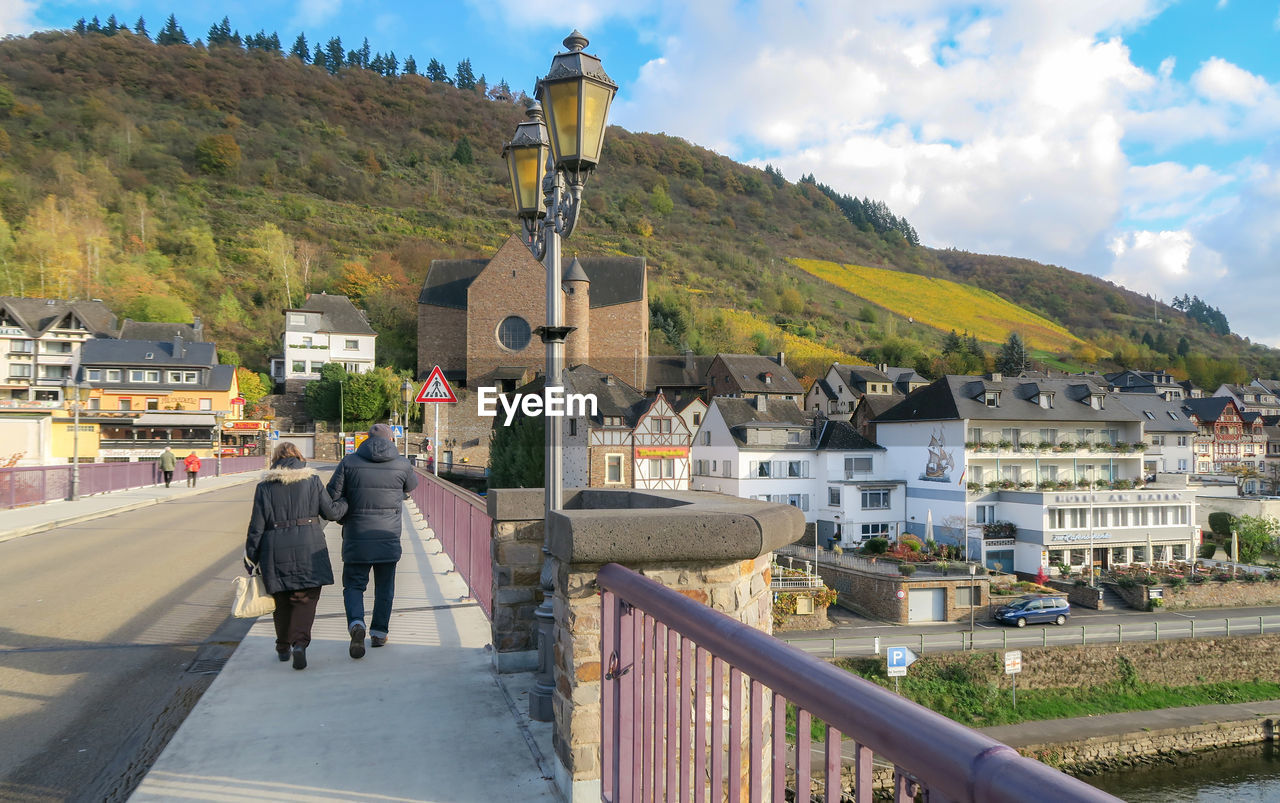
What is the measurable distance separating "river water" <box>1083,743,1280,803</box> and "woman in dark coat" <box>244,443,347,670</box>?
2831 cm

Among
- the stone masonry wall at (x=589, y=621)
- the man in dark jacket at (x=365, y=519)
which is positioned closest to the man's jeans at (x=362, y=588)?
the man in dark jacket at (x=365, y=519)

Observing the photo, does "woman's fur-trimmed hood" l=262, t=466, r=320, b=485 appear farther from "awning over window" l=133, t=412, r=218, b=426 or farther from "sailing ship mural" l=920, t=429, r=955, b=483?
"awning over window" l=133, t=412, r=218, b=426

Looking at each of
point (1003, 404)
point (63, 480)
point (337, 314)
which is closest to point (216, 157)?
point (337, 314)

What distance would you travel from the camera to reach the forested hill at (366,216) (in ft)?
257

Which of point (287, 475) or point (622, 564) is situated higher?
point (287, 475)

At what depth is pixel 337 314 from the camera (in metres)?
68.8

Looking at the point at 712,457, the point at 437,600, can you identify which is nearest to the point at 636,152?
the point at 712,457

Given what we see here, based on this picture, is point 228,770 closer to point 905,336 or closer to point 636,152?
point 905,336

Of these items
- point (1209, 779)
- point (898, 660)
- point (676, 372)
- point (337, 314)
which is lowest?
point (1209, 779)

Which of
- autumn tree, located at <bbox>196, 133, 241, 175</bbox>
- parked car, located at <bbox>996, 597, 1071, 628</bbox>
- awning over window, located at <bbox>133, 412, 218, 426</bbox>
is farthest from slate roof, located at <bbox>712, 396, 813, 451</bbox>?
autumn tree, located at <bbox>196, 133, 241, 175</bbox>

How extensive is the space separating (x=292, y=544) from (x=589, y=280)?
60.8 metres

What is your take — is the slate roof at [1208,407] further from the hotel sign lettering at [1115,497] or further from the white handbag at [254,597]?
the white handbag at [254,597]

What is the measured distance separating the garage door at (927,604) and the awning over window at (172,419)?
51.3 meters
